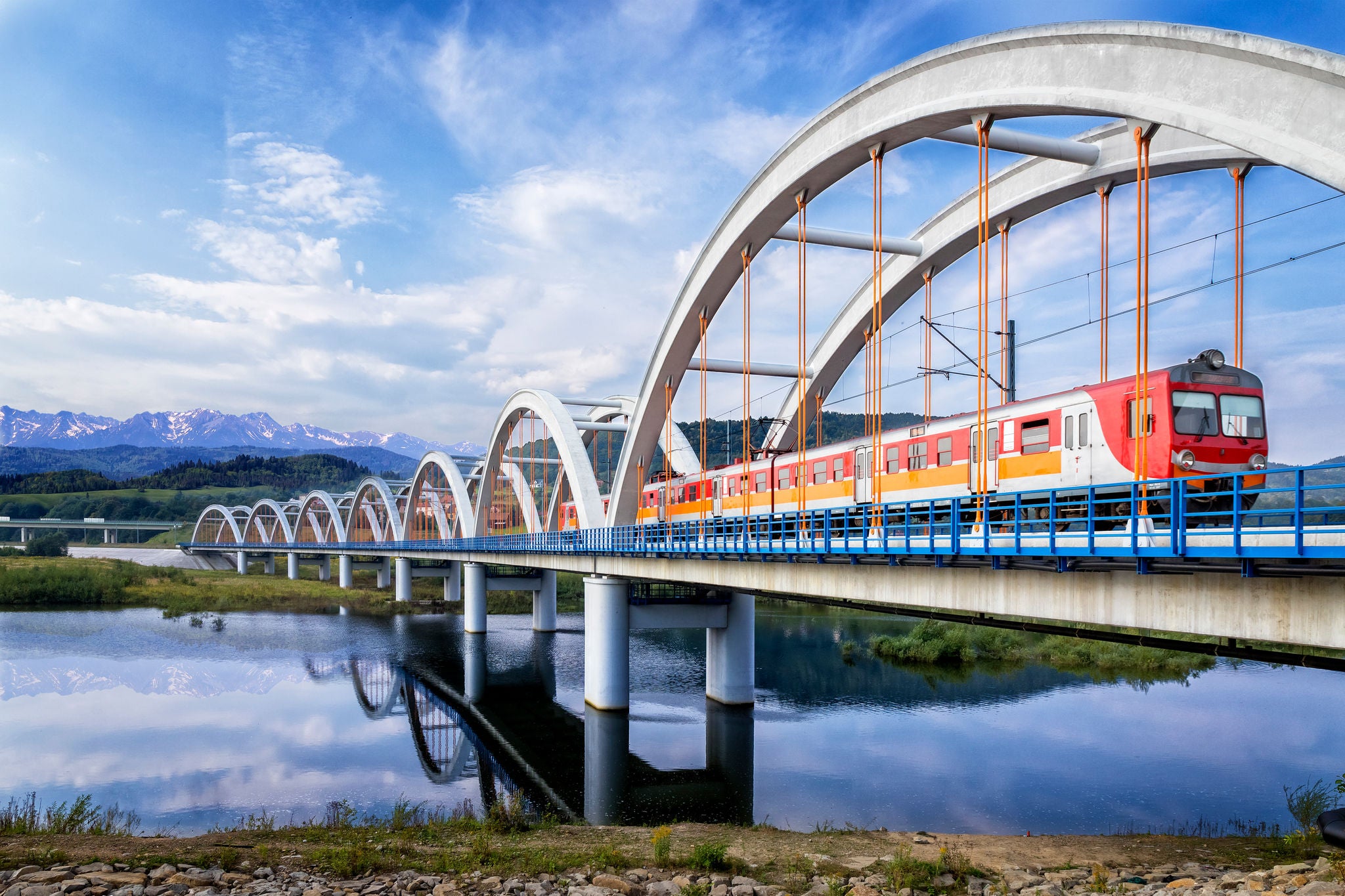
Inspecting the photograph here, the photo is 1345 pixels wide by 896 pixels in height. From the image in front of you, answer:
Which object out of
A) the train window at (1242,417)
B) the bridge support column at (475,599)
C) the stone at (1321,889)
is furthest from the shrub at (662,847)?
the bridge support column at (475,599)

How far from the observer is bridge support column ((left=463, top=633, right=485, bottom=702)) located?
37.8 m

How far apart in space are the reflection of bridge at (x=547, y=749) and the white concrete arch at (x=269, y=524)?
269 feet

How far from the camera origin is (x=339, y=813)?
19469mm

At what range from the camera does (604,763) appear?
83.5 feet

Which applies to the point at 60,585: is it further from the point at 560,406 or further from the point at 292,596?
the point at 560,406

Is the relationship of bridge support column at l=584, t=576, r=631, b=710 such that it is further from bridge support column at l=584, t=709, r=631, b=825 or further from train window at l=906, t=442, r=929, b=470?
train window at l=906, t=442, r=929, b=470

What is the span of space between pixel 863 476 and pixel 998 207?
7984 millimetres

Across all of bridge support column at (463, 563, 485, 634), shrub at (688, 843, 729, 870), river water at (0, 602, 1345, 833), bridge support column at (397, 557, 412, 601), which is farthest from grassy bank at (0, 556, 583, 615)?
shrub at (688, 843, 729, 870)

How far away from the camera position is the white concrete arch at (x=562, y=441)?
131ft

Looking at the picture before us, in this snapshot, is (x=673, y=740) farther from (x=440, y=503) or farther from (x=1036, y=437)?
(x=440, y=503)

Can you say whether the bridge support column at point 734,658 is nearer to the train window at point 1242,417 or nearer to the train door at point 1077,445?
the train door at point 1077,445

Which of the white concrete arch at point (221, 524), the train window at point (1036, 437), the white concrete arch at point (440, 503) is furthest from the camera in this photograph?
the white concrete arch at point (221, 524)

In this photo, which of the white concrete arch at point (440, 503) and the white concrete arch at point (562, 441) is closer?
the white concrete arch at point (562, 441)

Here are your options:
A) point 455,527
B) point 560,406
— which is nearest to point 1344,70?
point 560,406
